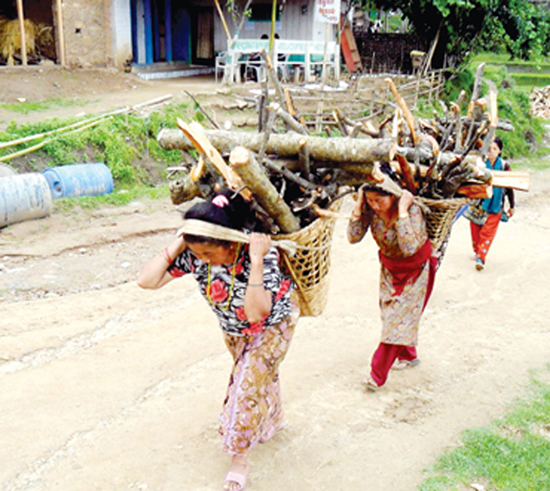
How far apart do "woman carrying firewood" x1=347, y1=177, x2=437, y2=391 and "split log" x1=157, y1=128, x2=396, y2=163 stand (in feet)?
2.12

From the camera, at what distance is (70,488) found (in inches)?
129

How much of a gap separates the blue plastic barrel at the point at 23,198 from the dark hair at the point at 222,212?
5581 millimetres

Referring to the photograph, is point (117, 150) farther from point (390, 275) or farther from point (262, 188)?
point (262, 188)

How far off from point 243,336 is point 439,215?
6.29 feet

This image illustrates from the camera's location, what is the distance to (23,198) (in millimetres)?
7832

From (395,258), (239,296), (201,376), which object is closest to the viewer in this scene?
(239,296)

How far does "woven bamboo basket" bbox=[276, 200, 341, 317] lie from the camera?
121 inches

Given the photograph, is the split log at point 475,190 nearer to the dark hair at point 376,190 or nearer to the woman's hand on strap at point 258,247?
the dark hair at point 376,190

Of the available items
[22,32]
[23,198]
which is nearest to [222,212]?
[23,198]

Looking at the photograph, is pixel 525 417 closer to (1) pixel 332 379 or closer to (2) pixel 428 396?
(2) pixel 428 396

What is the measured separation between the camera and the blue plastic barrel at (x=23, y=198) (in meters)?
7.70

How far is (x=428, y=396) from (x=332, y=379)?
687 mm

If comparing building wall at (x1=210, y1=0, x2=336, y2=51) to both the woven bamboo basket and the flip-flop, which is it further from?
the flip-flop

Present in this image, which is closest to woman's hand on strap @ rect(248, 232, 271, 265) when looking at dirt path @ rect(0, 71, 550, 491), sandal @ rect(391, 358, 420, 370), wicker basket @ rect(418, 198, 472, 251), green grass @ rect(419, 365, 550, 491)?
dirt path @ rect(0, 71, 550, 491)
